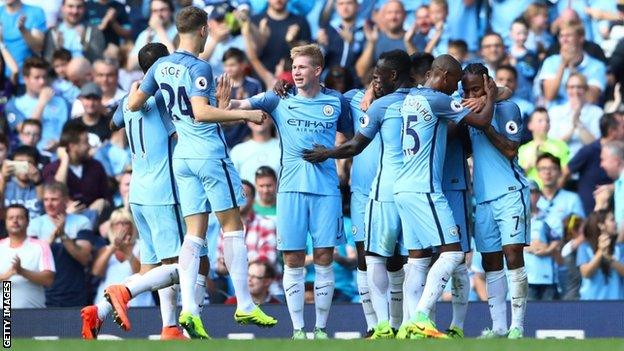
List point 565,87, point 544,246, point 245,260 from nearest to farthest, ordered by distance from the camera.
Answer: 1. point 245,260
2. point 544,246
3. point 565,87

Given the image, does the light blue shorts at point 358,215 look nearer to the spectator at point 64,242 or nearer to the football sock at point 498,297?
the football sock at point 498,297

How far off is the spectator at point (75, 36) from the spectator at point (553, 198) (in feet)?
18.3

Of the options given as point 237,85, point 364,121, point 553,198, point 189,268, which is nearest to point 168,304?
point 189,268

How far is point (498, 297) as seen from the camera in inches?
515

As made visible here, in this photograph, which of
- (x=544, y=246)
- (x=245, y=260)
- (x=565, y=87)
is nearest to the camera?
(x=245, y=260)

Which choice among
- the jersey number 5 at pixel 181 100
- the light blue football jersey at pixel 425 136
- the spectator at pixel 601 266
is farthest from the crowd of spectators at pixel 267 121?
the jersey number 5 at pixel 181 100

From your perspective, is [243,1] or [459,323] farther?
[243,1]

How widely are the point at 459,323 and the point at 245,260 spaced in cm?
190

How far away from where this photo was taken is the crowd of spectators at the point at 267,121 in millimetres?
16109

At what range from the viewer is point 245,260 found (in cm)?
1259

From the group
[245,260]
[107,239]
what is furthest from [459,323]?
[107,239]

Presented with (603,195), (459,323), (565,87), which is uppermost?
(565,87)

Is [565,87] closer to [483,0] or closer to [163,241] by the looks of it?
[483,0]

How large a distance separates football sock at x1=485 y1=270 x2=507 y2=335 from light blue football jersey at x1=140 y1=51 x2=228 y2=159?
235cm
